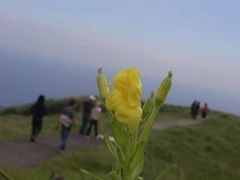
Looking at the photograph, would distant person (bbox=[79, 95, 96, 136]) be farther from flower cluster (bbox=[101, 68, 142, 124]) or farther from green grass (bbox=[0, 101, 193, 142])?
flower cluster (bbox=[101, 68, 142, 124])

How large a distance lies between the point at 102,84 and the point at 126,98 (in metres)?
0.23

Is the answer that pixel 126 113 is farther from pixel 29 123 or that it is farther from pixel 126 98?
pixel 29 123

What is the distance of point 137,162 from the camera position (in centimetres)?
192

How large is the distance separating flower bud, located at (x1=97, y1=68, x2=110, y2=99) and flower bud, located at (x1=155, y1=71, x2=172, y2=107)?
0.20m

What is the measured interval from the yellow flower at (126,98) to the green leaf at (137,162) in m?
0.13

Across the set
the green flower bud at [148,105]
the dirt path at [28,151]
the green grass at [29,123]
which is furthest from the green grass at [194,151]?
the green flower bud at [148,105]

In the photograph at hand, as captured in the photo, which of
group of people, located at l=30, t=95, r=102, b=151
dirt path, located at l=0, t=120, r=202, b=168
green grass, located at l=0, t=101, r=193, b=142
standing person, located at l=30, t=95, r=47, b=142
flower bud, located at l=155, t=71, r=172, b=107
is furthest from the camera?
green grass, located at l=0, t=101, r=193, b=142

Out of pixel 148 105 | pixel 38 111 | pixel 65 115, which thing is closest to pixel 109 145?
pixel 148 105

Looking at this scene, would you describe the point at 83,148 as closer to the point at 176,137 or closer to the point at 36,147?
the point at 36,147

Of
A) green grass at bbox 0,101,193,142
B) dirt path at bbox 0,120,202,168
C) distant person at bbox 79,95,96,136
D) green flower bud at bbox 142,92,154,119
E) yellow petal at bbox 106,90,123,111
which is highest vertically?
yellow petal at bbox 106,90,123,111

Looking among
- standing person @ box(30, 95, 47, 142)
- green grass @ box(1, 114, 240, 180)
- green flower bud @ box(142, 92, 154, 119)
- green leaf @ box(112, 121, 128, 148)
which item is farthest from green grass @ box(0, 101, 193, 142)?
green leaf @ box(112, 121, 128, 148)

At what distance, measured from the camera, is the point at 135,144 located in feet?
6.41

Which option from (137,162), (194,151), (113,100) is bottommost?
(194,151)

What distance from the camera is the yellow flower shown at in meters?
1.78
